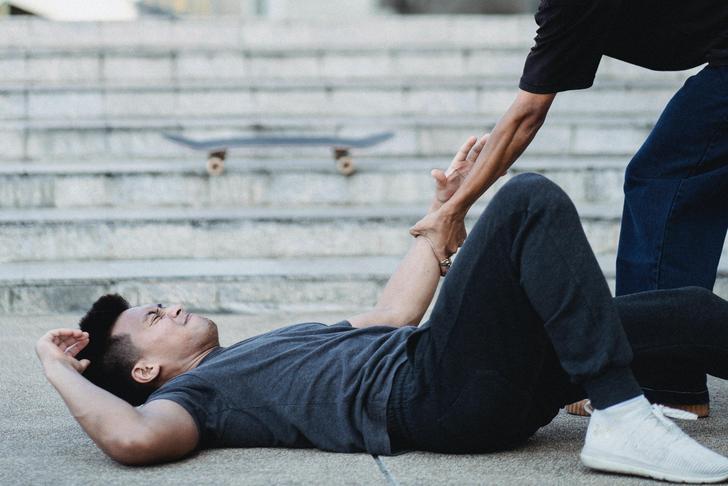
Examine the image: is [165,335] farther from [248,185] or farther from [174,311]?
[248,185]

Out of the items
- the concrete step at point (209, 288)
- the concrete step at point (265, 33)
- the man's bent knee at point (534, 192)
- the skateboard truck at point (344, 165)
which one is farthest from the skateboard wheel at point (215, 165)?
the man's bent knee at point (534, 192)

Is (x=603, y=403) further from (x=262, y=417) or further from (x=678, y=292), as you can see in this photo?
(x=262, y=417)

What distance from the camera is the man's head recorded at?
9.30ft

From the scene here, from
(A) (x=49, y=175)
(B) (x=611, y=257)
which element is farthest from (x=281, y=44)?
(B) (x=611, y=257)

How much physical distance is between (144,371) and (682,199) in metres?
1.77

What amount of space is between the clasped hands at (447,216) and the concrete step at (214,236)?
2.84 m

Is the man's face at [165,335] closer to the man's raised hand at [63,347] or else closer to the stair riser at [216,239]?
the man's raised hand at [63,347]

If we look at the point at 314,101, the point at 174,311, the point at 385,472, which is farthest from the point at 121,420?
the point at 314,101

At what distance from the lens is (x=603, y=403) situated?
237 centimetres

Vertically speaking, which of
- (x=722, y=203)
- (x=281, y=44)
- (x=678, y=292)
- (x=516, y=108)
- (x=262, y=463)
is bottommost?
(x=262, y=463)

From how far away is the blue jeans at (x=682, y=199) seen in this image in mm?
3068

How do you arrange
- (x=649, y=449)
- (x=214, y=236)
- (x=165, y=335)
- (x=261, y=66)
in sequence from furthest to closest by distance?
(x=261, y=66) → (x=214, y=236) → (x=165, y=335) → (x=649, y=449)

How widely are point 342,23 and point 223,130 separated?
270 cm

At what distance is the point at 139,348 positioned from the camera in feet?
9.30
